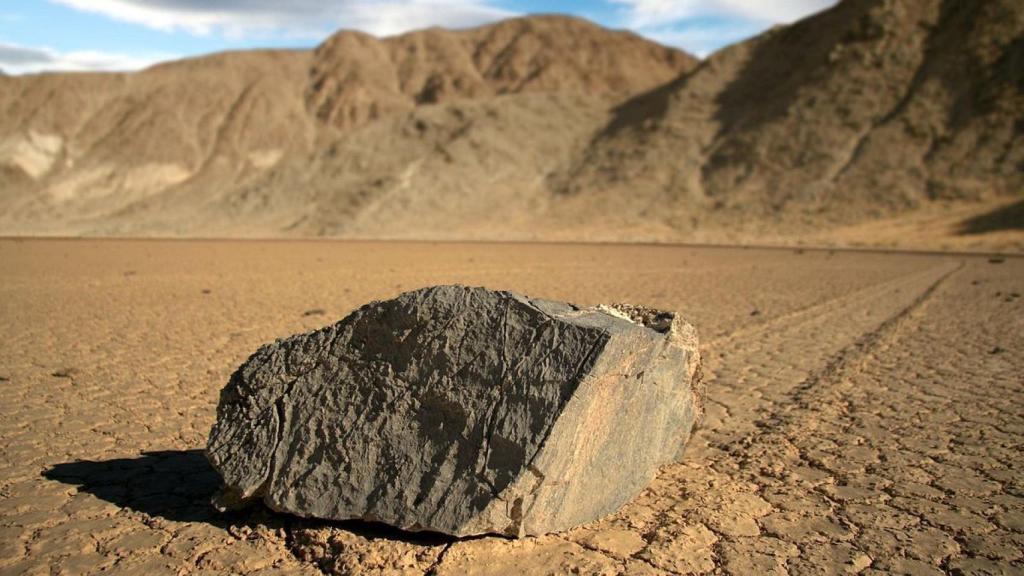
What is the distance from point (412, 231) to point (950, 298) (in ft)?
114

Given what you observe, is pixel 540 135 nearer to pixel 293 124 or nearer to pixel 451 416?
pixel 293 124

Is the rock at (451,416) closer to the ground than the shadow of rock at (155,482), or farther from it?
farther from it

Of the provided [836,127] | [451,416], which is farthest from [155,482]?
[836,127]

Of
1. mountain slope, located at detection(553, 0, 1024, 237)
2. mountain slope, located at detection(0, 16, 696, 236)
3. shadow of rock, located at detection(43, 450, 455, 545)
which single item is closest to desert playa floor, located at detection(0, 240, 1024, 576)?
shadow of rock, located at detection(43, 450, 455, 545)

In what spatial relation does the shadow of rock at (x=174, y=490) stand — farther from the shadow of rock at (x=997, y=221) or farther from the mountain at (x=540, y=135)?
the mountain at (x=540, y=135)

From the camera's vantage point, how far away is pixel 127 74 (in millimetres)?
68750

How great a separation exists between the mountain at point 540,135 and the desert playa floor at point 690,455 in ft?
94.1

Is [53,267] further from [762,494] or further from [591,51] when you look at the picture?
[591,51]

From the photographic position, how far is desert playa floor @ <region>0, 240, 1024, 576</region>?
3.21 m

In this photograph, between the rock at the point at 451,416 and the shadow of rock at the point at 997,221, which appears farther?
the shadow of rock at the point at 997,221

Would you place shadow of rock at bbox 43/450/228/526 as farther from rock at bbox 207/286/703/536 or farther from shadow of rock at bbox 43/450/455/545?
rock at bbox 207/286/703/536

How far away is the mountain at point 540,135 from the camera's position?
3741 centimetres

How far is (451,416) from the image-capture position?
3.25m

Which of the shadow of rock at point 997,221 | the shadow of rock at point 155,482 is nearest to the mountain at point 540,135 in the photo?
the shadow of rock at point 997,221
